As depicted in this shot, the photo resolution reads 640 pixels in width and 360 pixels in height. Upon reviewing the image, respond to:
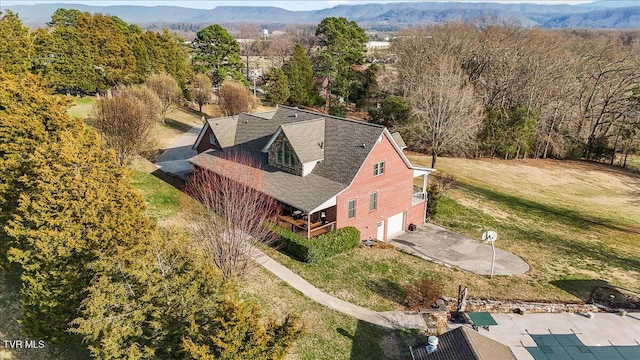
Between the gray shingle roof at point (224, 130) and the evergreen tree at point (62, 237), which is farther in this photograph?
the gray shingle roof at point (224, 130)

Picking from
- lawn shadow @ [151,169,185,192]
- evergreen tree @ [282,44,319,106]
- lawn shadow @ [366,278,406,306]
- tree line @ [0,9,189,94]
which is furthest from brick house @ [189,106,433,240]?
evergreen tree @ [282,44,319,106]

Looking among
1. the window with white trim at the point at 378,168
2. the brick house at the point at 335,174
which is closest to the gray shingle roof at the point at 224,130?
the brick house at the point at 335,174

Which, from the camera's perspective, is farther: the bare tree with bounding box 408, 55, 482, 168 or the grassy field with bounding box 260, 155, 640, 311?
A: the bare tree with bounding box 408, 55, 482, 168

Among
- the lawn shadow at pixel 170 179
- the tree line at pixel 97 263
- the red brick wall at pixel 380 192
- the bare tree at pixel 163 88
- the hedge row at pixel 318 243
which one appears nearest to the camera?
the tree line at pixel 97 263

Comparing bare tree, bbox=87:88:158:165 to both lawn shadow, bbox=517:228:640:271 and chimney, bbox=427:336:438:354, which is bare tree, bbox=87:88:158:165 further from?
lawn shadow, bbox=517:228:640:271

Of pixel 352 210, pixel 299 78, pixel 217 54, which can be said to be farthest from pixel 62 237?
pixel 299 78

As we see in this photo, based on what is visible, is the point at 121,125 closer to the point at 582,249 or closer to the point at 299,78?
the point at 582,249

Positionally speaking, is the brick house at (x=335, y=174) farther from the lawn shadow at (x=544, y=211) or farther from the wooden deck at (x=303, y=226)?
the lawn shadow at (x=544, y=211)
